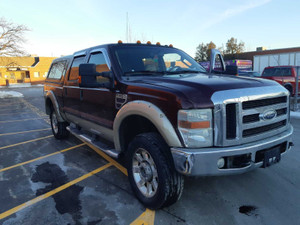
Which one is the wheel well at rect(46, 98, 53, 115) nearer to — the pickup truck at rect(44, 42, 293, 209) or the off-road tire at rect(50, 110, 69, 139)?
the off-road tire at rect(50, 110, 69, 139)

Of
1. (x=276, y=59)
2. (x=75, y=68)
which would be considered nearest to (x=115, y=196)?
(x=75, y=68)

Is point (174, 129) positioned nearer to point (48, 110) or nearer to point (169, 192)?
point (169, 192)

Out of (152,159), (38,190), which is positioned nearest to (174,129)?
(152,159)

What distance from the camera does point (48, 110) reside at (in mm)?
6230

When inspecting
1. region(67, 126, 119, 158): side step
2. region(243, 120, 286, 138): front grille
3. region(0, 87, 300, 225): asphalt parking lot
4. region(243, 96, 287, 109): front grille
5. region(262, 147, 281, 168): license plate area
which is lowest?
region(0, 87, 300, 225): asphalt parking lot

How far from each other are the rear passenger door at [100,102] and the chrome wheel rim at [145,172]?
0.77 meters

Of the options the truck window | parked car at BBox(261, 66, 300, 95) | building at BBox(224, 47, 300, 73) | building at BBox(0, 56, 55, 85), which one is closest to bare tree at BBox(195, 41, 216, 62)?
building at BBox(224, 47, 300, 73)

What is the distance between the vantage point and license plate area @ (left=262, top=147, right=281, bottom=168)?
252 centimetres

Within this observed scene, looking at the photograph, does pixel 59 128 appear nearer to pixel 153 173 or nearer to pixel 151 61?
pixel 151 61

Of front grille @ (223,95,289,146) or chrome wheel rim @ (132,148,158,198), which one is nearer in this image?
front grille @ (223,95,289,146)

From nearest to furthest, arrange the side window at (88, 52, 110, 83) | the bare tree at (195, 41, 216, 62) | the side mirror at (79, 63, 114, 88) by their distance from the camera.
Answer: the side mirror at (79, 63, 114, 88) → the side window at (88, 52, 110, 83) → the bare tree at (195, 41, 216, 62)

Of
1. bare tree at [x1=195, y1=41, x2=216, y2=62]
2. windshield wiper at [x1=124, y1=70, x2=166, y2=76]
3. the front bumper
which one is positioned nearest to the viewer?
the front bumper

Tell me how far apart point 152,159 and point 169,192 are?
396 millimetres

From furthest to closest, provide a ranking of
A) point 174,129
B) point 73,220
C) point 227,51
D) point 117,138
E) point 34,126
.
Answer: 1. point 227,51
2. point 34,126
3. point 117,138
4. point 73,220
5. point 174,129
